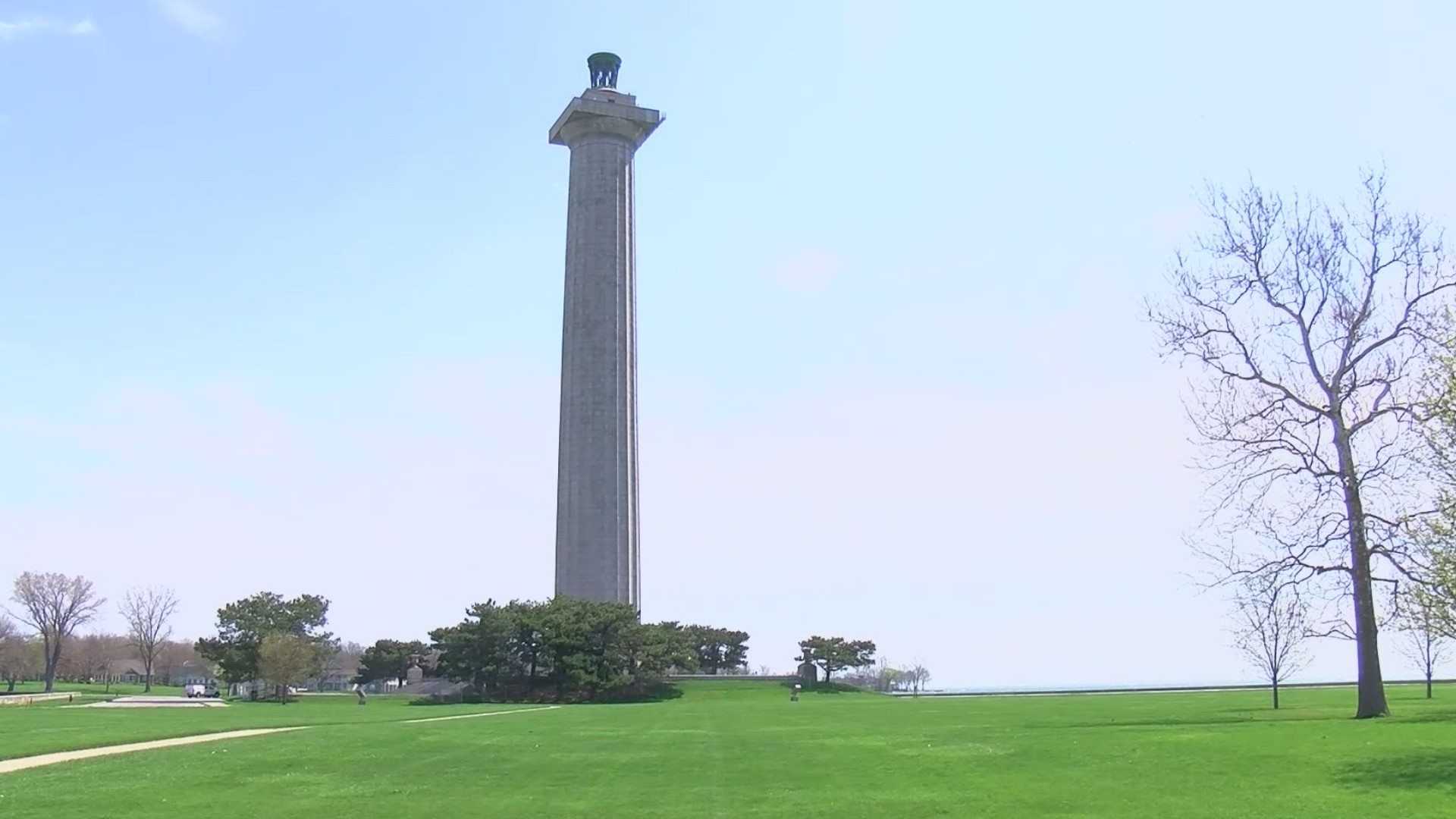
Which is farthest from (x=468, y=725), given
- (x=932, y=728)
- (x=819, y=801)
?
(x=819, y=801)

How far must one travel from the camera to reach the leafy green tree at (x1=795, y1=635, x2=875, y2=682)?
90312 mm

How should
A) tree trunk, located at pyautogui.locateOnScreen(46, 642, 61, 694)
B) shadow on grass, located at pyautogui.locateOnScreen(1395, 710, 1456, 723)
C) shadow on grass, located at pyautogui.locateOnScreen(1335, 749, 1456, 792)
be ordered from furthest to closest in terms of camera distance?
tree trunk, located at pyautogui.locateOnScreen(46, 642, 61, 694), shadow on grass, located at pyautogui.locateOnScreen(1395, 710, 1456, 723), shadow on grass, located at pyautogui.locateOnScreen(1335, 749, 1456, 792)

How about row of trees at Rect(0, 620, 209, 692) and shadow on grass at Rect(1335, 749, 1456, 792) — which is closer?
shadow on grass at Rect(1335, 749, 1456, 792)

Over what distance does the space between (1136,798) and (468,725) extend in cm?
2427

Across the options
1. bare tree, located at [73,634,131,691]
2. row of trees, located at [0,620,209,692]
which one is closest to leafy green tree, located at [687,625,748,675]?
row of trees, located at [0,620,209,692]

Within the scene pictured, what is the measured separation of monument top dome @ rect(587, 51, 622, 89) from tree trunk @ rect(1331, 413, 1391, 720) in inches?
3375

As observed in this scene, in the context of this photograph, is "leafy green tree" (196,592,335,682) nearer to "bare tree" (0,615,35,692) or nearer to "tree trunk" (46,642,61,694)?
"tree trunk" (46,642,61,694)

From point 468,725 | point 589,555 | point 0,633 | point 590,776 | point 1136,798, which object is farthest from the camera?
point 0,633

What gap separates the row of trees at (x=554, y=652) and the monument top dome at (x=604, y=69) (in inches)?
1980

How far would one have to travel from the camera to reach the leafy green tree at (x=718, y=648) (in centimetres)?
9900

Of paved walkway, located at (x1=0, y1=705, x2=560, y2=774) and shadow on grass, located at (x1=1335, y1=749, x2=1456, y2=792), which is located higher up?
shadow on grass, located at (x1=1335, y1=749, x2=1456, y2=792)

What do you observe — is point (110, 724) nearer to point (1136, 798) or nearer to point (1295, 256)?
point (1136, 798)

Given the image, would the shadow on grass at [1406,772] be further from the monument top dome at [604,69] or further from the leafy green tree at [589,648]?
the monument top dome at [604,69]

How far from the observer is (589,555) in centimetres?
9506
